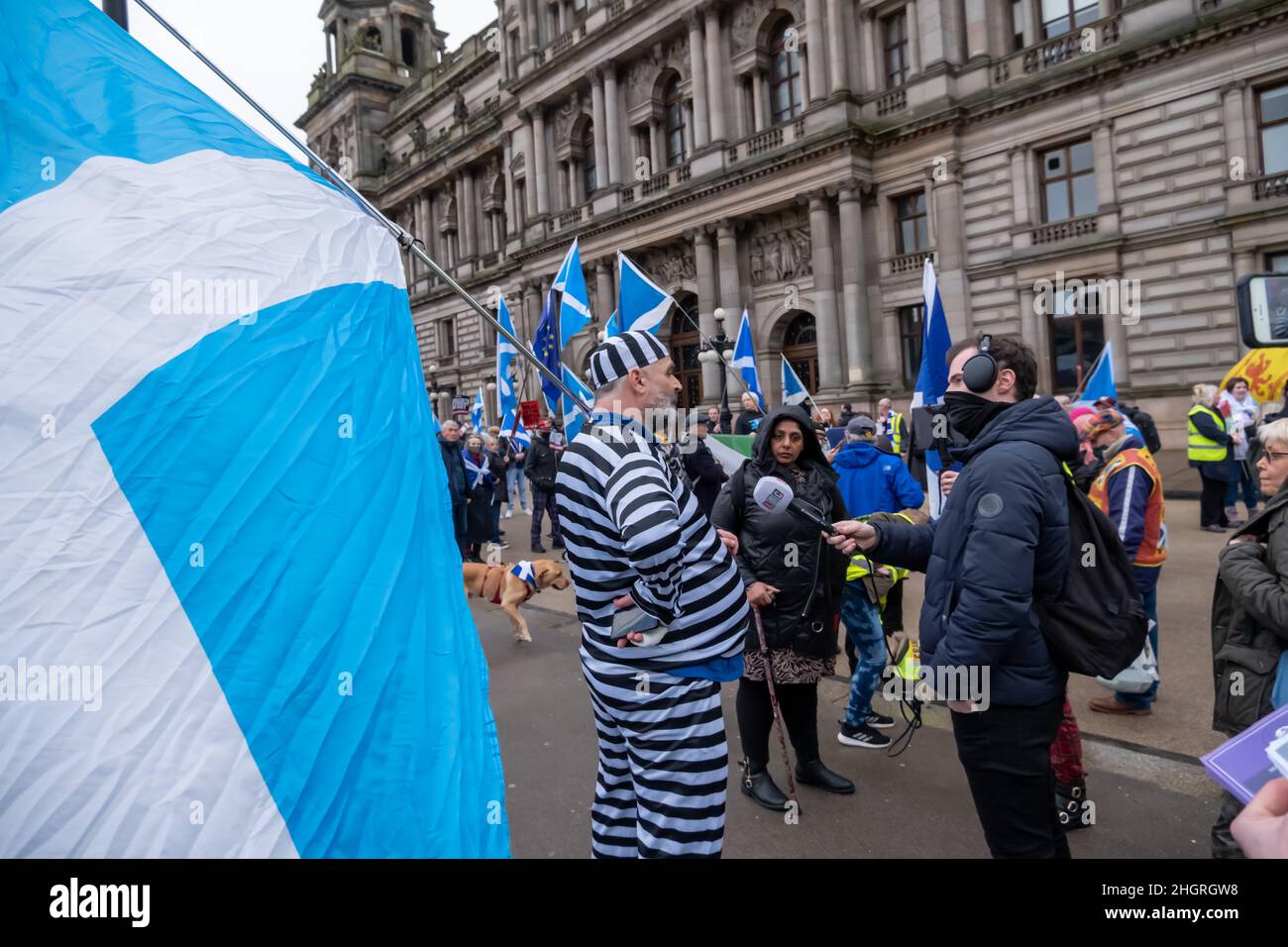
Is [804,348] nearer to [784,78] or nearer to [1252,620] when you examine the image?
[784,78]

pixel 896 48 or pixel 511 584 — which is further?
Result: pixel 896 48

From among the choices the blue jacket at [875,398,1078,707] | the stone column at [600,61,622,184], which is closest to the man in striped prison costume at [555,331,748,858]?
A: the blue jacket at [875,398,1078,707]

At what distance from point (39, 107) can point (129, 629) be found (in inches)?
51.1

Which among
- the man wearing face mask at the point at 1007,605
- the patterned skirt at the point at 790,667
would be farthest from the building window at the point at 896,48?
the man wearing face mask at the point at 1007,605

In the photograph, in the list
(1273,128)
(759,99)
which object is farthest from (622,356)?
(759,99)

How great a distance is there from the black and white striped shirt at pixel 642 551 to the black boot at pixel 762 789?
1648 mm

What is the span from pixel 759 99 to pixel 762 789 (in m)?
26.4

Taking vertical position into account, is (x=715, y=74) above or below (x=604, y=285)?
above

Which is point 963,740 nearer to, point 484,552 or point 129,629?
point 129,629

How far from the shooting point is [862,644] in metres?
4.53

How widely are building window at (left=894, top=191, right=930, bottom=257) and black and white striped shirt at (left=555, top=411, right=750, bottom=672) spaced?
2206 centimetres

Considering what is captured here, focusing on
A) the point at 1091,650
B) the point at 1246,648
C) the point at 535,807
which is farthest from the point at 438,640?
the point at 1246,648

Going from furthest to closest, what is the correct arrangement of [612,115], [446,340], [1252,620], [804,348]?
[446,340]
[612,115]
[804,348]
[1252,620]

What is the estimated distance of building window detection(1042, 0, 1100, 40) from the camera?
19406 millimetres
